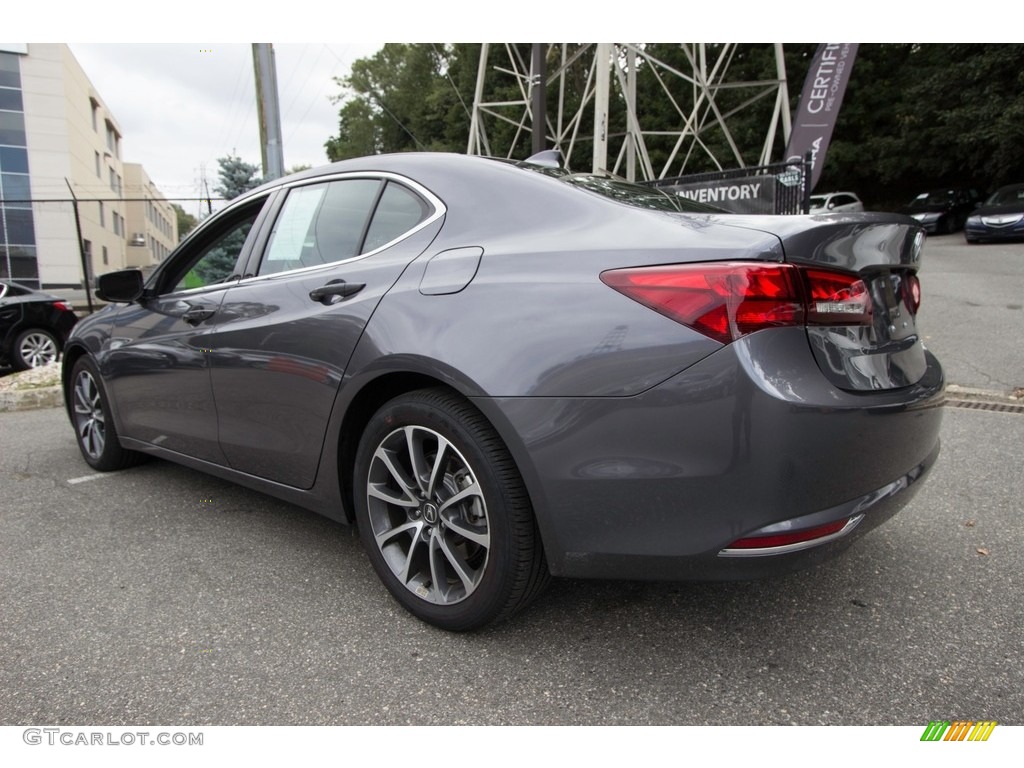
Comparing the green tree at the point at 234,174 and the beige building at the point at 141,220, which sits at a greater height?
the green tree at the point at 234,174

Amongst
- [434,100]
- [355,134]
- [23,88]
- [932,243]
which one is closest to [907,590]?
[932,243]

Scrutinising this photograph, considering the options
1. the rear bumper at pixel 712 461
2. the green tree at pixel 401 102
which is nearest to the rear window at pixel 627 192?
the rear bumper at pixel 712 461

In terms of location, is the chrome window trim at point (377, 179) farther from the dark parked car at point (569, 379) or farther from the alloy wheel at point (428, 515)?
the alloy wheel at point (428, 515)

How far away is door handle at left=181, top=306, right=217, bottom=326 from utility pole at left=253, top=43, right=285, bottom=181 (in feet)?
24.3

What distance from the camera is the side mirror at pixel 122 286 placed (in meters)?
3.49

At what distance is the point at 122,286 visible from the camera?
138 inches

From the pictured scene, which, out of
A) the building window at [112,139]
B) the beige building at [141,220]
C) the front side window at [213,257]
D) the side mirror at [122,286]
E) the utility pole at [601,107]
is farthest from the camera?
the beige building at [141,220]

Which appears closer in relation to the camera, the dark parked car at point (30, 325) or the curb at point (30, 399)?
the curb at point (30, 399)

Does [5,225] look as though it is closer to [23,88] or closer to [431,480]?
[23,88]

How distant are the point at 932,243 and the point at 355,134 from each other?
39.9m
